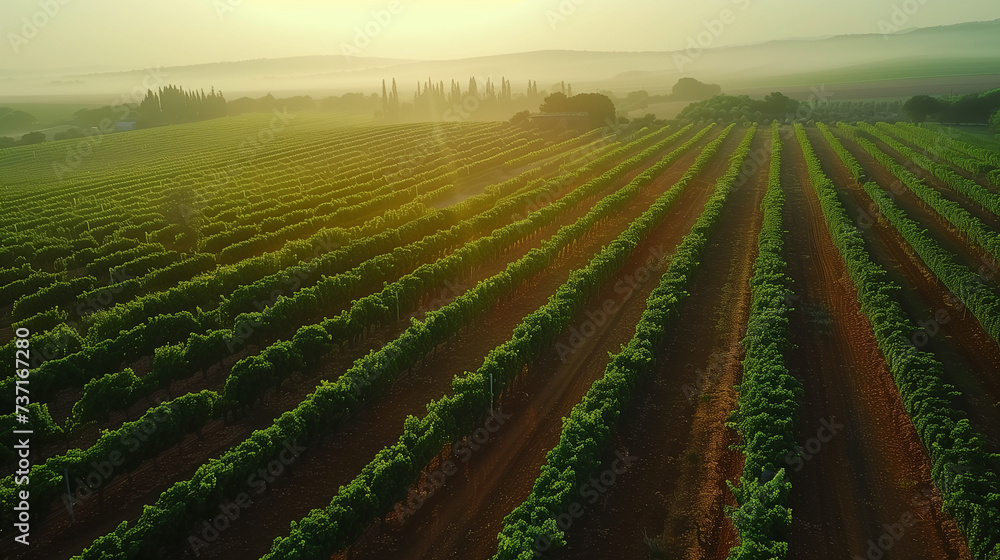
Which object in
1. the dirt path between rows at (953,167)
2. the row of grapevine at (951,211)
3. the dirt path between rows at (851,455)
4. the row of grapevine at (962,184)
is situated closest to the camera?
the dirt path between rows at (851,455)

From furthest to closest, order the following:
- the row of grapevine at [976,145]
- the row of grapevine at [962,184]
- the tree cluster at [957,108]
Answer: the tree cluster at [957,108]
the row of grapevine at [976,145]
the row of grapevine at [962,184]

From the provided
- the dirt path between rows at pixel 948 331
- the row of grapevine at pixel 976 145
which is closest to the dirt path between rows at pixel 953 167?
the row of grapevine at pixel 976 145

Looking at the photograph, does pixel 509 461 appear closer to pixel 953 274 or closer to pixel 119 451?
pixel 119 451

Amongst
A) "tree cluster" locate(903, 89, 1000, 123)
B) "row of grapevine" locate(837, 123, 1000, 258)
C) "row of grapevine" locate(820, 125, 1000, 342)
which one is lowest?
"row of grapevine" locate(820, 125, 1000, 342)

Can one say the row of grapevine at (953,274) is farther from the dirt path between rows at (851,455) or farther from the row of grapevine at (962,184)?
the row of grapevine at (962,184)

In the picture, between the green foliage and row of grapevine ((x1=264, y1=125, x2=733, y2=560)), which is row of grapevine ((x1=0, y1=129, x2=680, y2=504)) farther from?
the green foliage

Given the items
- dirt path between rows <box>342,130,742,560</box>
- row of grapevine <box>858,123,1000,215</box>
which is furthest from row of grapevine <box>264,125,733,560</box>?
row of grapevine <box>858,123,1000,215</box>

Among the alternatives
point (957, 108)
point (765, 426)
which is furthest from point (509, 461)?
point (957, 108)
